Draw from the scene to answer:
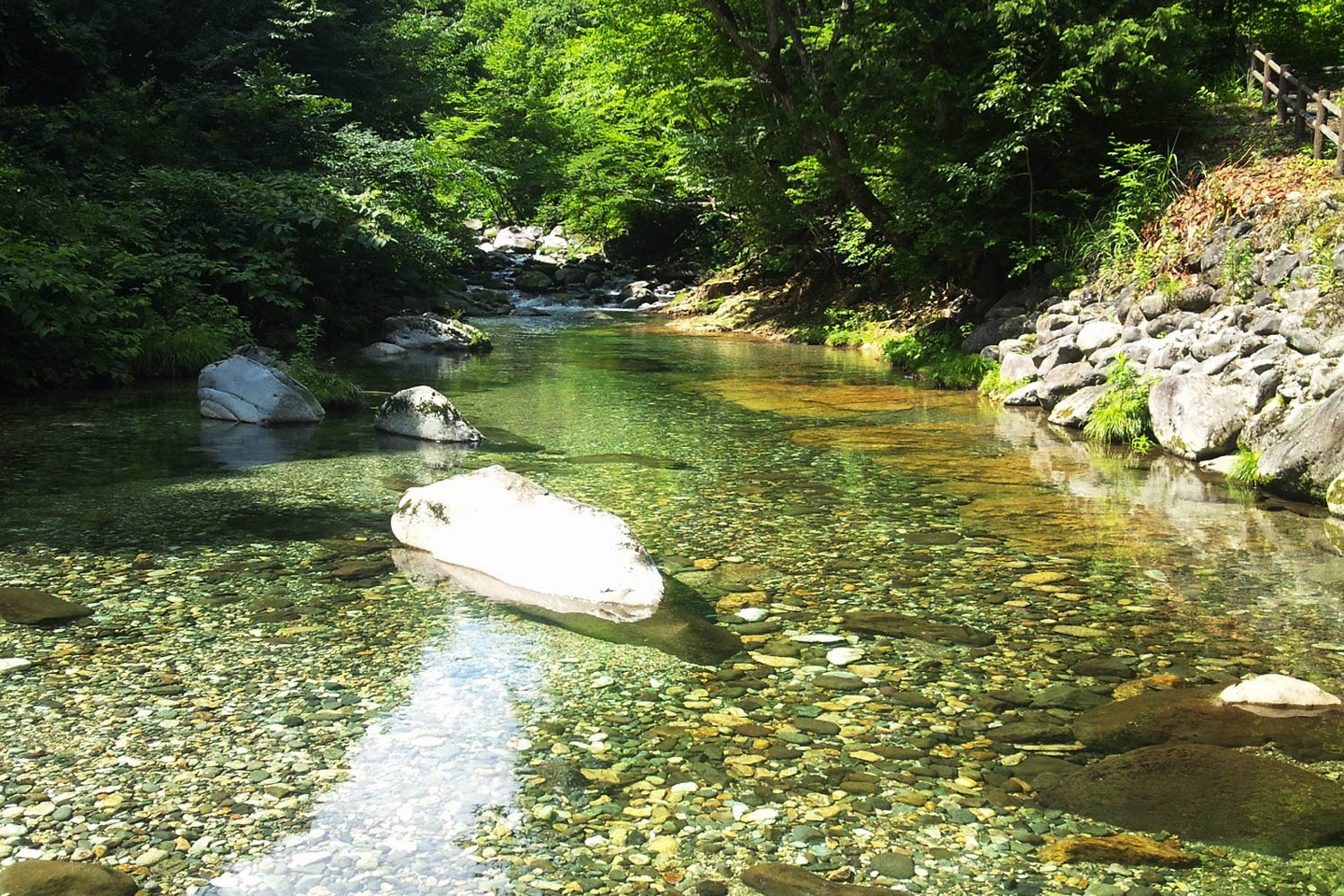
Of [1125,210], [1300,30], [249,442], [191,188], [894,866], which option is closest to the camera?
[894,866]

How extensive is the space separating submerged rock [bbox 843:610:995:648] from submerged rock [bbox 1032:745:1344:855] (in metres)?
1.16

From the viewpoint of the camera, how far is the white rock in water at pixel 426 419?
9.64 meters

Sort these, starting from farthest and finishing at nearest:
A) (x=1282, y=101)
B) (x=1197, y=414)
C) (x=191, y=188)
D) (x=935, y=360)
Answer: (x=935, y=360)
(x=191, y=188)
(x=1282, y=101)
(x=1197, y=414)

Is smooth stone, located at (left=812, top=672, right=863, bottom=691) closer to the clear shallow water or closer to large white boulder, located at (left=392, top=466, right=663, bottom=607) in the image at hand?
the clear shallow water

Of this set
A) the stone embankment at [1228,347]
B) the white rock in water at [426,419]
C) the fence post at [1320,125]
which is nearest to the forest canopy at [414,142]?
the fence post at [1320,125]

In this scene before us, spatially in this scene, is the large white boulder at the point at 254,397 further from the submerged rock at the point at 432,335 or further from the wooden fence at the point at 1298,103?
the wooden fence at the point at 1298,103

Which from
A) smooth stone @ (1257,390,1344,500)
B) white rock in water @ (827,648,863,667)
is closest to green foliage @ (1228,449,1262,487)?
smooth stone @ (1257,390,1344,500)

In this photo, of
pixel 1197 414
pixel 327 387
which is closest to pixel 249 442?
pixel 327 387

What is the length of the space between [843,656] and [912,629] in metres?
0.53

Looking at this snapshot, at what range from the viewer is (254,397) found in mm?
10562

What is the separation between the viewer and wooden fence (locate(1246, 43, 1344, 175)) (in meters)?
12.0

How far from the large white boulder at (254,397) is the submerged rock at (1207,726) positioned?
878 centimetres

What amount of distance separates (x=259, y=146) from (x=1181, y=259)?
15568mm

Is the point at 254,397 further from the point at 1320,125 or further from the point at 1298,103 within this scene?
the point at 1298,103
